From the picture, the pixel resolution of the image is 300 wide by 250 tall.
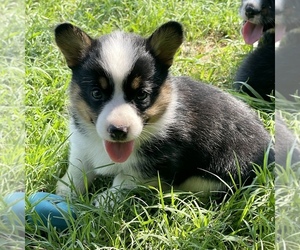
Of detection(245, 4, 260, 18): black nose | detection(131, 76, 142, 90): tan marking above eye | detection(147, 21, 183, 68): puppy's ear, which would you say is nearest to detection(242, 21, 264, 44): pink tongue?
detection(245, 4, 260, 18): black nose

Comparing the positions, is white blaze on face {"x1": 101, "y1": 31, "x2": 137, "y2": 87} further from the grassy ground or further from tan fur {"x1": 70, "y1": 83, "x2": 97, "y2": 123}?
the grassy ground

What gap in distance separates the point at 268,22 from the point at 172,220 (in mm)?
2261

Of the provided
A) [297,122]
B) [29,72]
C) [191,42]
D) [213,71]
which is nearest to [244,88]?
[213,71]

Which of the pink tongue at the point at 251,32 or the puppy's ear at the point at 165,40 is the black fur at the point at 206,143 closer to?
the puppy's ear at the point at 165,40

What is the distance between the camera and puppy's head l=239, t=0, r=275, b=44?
201 inches

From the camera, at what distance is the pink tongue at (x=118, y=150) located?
358 centimetres

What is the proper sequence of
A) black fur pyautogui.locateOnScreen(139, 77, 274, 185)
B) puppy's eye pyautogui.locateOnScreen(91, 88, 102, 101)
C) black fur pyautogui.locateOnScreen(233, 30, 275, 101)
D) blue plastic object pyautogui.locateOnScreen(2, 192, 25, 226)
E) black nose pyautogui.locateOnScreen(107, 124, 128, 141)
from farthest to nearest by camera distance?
black fur pyautogui.locateOnScreen(233, 30, 275, 101), black fur pyautogui.locateOnScreen(139, 77, 274, 185), puppy's eye pyautogui.locateOnScreen(91, 88, 102, 101), black nose pyautogui.locateOnScreen(107, 124, 128, 141), blue plastic object pyautogui.locateOnScreen(2, 192, 25, 226)

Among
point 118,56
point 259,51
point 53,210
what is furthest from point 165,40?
point 259,51

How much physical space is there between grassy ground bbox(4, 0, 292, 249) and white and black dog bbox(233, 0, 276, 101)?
6.4 inches

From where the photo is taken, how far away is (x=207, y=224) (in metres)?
3.46

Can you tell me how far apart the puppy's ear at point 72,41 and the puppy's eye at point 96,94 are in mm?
247

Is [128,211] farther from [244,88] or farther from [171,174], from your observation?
[244,88]

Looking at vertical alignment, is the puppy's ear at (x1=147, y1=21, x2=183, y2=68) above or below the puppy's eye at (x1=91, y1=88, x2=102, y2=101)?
above

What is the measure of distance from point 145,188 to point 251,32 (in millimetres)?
2122
